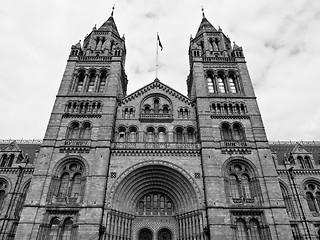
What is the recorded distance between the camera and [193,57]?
3117cm

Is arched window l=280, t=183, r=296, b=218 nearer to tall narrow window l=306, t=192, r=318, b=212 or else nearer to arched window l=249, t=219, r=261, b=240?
tall narrow window l=306, t=192, r=318, b=212

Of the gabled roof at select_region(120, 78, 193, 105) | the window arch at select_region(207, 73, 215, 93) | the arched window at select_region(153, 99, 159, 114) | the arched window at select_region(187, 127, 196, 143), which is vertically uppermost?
the window arch at select_region(207, 73, 215, 93)

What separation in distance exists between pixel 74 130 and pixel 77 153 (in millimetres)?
3263

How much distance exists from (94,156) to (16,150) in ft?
36.6

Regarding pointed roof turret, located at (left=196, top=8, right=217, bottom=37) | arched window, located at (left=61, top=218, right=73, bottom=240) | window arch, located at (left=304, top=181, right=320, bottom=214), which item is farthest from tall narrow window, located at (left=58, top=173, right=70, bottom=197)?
pointed roof turret, located at (left=196, top=8, right=217, bottom=37)

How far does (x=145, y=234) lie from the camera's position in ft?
73.9

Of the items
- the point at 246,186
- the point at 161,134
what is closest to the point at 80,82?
the point at 161,134

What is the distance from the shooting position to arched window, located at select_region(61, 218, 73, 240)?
2019 cm

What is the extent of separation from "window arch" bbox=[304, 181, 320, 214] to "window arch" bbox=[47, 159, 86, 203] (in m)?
21.7

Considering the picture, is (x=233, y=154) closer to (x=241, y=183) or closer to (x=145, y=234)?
(x=241, y=183)

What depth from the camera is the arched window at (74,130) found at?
25.4 metres

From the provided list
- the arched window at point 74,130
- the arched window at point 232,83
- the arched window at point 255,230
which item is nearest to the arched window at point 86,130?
the arched window at point 74,130

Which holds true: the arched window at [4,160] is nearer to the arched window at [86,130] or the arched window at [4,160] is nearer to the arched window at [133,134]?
the arched window at [86,130]

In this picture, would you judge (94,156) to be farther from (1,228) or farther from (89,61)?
(89,61)
